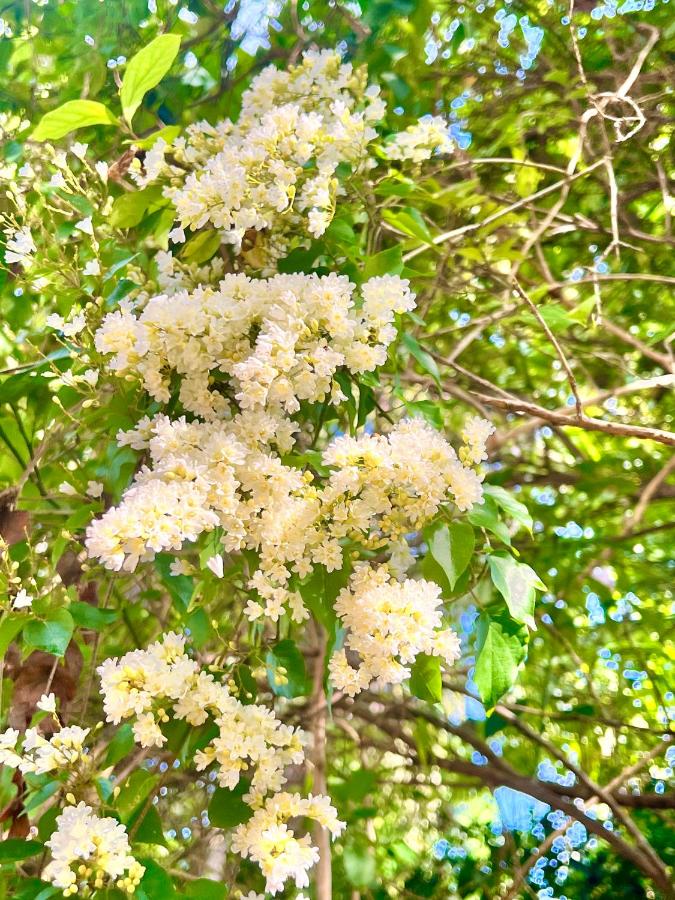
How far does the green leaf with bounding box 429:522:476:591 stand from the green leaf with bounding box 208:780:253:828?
22 cm

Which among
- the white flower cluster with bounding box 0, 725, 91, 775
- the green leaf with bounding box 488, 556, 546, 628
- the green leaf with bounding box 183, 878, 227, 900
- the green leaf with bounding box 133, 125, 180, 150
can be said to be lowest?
the green leaf with bounding box 183, 878, 227, 900

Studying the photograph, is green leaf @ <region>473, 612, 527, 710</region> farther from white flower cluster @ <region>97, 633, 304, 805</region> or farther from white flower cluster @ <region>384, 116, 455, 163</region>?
white flower cluster @ <region>384, 116, 455, 163</region>

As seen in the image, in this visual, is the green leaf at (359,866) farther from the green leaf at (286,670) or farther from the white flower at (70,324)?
the white flower at (70,324)

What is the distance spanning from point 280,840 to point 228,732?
8 cm

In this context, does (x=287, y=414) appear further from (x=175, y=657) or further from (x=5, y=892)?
(x=5, y=892)

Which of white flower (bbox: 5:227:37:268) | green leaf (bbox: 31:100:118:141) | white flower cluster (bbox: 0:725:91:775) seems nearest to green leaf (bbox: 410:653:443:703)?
white flower cluster (bbox: 0:725:91:775)

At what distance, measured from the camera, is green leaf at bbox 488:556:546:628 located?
2.16ft

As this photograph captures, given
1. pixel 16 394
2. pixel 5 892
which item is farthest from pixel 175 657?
pixel 16 394

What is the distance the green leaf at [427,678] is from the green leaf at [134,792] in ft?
0.72

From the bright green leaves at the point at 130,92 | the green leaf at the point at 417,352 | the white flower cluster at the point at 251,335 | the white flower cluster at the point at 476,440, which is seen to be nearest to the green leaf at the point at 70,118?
the bright green leaves at the point at 130,92

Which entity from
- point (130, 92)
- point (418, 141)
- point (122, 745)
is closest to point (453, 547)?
point (122, 745)

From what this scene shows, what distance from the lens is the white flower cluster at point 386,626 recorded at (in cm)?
59

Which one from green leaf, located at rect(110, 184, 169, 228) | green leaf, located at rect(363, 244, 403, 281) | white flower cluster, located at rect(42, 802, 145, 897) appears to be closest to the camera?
white flower cluster, located at rect(42, 802, 145, 897)

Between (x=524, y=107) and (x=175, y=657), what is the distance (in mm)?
1077
